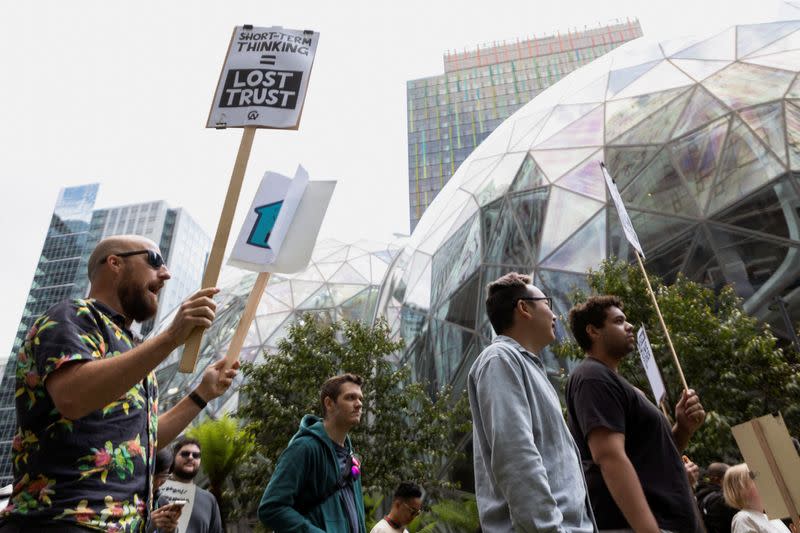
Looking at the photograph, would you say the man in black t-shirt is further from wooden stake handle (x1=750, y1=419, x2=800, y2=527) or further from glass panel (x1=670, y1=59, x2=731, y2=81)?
glass panel (x1=670, y1=59, x2=731, y2=81)

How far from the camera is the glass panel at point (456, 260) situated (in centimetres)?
1304

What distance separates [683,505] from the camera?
2646 mm

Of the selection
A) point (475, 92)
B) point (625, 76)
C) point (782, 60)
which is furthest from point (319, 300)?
point (475, 92)

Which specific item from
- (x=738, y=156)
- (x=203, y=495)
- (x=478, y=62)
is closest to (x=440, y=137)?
(x=478, y=62)

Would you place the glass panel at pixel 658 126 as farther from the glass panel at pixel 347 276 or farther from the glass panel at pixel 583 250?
the glass panel at pixel 347 276

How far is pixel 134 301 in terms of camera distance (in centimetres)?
227

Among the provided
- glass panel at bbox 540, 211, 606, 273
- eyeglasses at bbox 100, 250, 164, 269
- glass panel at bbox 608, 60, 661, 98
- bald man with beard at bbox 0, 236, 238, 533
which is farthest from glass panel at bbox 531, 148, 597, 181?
bald man with beard at bbox 0, 236, 238, 533

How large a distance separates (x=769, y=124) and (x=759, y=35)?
353 centimetres

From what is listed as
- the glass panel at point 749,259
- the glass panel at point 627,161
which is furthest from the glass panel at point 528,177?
the glass panel at point 749,259

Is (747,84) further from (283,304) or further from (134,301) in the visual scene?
(283,304)

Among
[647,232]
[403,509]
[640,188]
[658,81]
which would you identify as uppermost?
[658,81]

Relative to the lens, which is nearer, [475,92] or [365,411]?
[365,411]

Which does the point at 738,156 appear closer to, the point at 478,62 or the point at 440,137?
the point at 440,137

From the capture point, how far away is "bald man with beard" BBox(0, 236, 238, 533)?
1.67 meters
